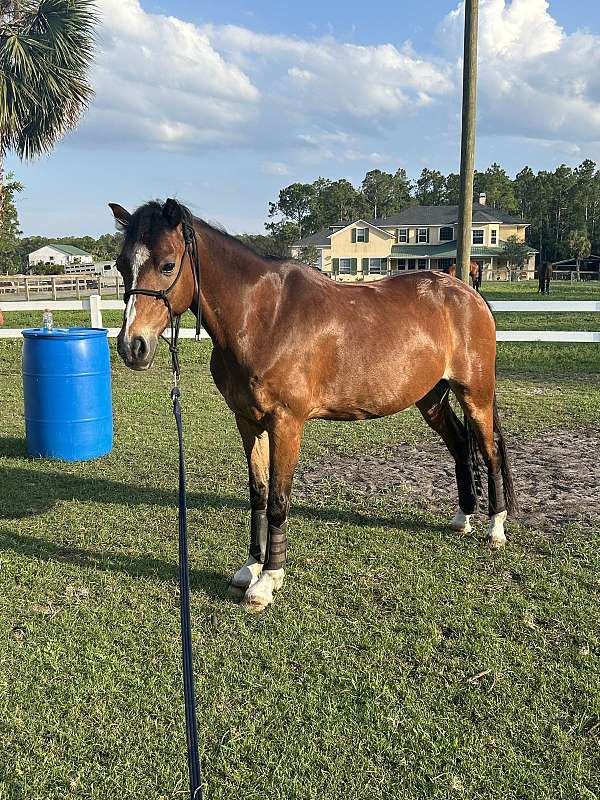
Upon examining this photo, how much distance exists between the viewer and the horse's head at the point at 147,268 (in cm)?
304

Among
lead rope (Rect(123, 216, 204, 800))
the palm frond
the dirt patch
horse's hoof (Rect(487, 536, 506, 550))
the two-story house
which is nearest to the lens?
lead rope (Rect(123, 216, 204, 800))

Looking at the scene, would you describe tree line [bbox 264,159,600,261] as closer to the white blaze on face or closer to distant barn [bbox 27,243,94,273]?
distant barn [bbox 27,243,94,273]

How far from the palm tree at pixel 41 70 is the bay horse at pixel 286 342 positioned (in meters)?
13.2

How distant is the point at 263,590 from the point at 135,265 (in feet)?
6.20

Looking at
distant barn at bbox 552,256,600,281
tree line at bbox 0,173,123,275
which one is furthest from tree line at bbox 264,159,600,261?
tree line at bbox 0,173,123,275

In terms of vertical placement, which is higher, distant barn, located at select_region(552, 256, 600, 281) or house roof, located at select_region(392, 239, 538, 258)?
house roof, located at select_region(392, 239, 538, 258)

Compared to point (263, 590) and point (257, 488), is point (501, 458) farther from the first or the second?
point (263, 590)

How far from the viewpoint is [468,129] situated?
298 inches

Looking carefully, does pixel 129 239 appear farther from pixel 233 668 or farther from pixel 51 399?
pixel 51 399

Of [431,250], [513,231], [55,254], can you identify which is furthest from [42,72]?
[55,254]

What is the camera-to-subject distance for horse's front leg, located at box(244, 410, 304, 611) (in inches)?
140

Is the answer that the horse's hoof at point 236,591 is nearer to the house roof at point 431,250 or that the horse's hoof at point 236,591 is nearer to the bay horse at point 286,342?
the bay horse at point 286,342

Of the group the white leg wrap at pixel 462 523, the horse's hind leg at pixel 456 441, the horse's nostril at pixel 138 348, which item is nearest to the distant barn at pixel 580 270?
the horse's hind leg at pixel 456 441

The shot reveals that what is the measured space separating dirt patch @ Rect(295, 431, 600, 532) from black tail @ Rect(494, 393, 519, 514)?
19 cm
